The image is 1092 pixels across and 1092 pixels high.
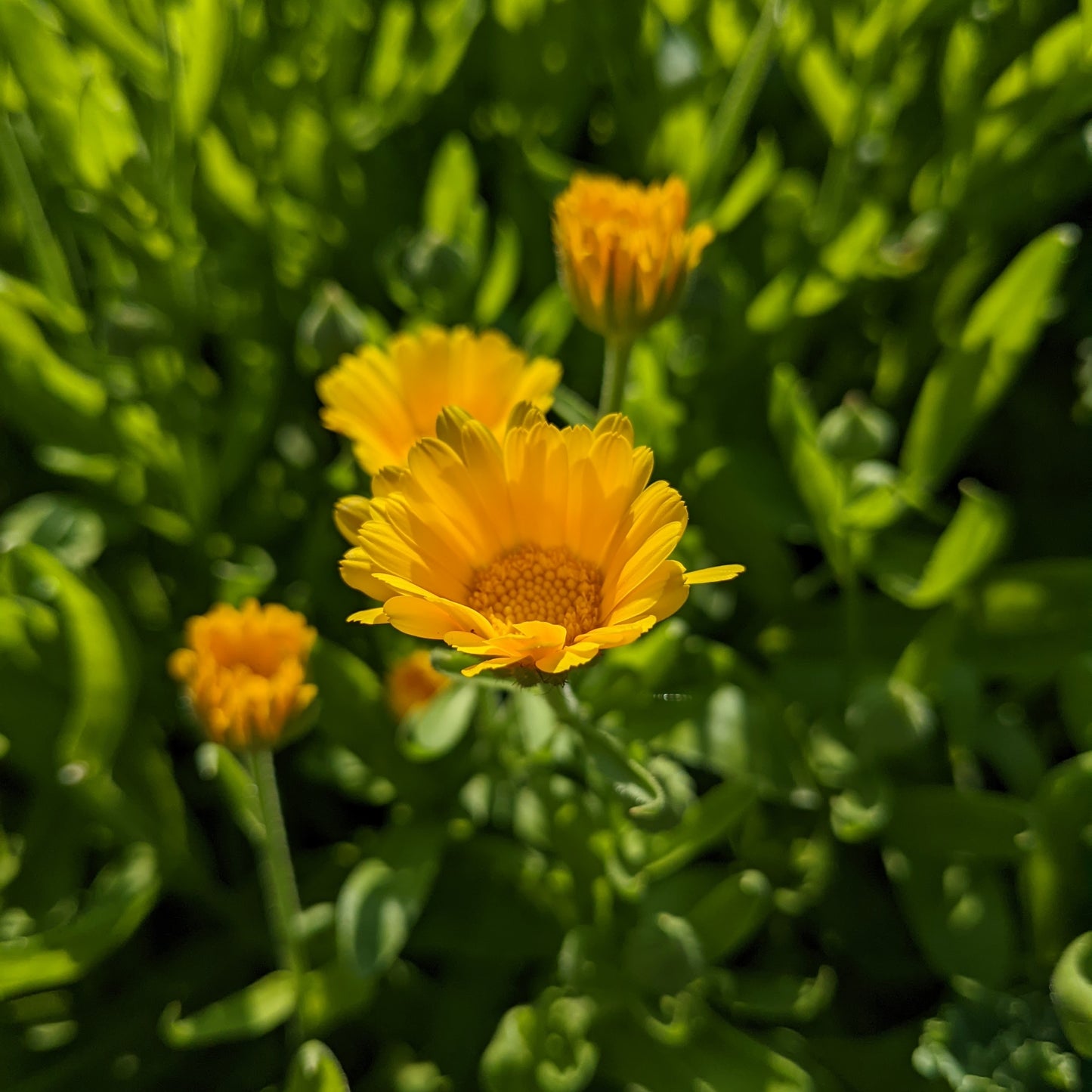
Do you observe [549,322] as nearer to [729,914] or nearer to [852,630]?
[852,630]

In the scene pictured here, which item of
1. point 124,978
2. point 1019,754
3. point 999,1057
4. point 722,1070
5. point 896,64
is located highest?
point 896,64

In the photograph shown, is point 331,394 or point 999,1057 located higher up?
point 331,394

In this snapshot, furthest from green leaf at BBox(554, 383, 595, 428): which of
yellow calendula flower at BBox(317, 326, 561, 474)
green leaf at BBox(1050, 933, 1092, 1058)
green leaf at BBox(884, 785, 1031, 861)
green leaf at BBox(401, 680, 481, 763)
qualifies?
green leaf at BBox(1050, 933, 1092, 1058)

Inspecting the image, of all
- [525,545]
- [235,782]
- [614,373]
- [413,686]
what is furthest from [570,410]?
[235,782]

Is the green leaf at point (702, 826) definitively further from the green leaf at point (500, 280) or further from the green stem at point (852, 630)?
the green leaf at point (500, 280)

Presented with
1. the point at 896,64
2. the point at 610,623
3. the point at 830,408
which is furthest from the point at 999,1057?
the point at 896,64

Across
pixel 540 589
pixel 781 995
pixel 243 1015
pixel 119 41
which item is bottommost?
pixel 243 1015

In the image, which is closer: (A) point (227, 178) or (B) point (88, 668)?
(B) point (88, 668)

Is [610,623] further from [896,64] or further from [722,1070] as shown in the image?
[896,64]
